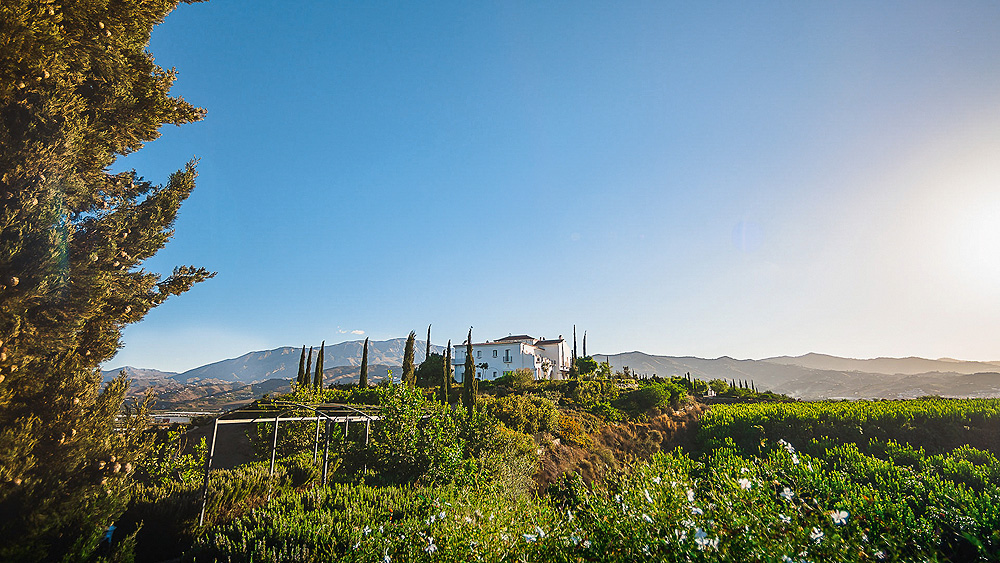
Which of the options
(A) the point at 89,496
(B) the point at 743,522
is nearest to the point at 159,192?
(A) the point at 89,496

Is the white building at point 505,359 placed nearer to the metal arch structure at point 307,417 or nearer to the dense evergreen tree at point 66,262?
the metal arch structure at point 307,417

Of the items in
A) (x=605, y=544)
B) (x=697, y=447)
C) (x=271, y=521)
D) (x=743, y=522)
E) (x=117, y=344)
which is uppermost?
(x=117, y=344)

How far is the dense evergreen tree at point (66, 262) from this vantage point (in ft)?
15.6

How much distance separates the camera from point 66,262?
5.26 metres

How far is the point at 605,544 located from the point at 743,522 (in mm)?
1310

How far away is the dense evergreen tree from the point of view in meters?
4.74

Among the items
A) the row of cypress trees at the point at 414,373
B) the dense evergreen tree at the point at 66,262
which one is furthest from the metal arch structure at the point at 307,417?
the row of cypress trees at the point at 414,373

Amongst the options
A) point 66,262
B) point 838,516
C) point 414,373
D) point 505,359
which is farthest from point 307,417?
point 505,359

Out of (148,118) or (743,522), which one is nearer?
(743,522)

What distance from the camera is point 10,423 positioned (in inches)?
189

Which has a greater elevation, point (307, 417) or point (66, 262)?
point (66, 262)

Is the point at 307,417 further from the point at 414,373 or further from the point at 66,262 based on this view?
the point at 414,373

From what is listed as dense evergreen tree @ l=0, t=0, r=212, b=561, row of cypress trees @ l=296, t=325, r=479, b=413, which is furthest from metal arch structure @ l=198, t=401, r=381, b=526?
row of cypress trees @ l=296, t=325, r=479, b=413

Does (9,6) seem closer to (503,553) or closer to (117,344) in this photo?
(117,344)
